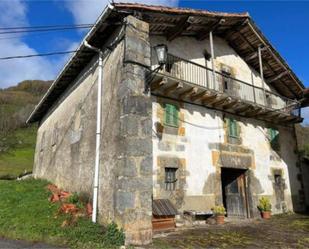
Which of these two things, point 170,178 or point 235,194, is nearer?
point 170,178

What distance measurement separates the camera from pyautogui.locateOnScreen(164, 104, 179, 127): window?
32.8 feet

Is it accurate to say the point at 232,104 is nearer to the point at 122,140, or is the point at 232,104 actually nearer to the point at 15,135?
the point at 122,140

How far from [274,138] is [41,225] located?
10.9 meters

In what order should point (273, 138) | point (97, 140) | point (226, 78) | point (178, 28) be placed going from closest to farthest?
point (97, 140) → point (178, 28) → point (226, 78) → point (273, 138)

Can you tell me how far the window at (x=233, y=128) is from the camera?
12.0m

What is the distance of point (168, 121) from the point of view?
9992mm

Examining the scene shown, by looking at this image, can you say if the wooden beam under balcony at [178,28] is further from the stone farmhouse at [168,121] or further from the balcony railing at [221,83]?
the balcony railing at [221,83]

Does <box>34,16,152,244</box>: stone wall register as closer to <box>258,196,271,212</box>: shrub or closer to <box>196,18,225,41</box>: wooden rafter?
<box>196,18,225,41</box>: wooden rafter

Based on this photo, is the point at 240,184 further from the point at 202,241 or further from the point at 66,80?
the point at 66,80

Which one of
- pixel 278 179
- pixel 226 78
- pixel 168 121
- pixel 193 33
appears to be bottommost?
pixel 278 179

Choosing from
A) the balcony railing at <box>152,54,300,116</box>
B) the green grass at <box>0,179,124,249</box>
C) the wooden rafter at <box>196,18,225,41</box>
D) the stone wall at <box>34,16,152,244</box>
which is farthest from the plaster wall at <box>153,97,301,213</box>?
the wooden rafter at <box>196,18,225,41</box>

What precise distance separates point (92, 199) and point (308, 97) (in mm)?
11883

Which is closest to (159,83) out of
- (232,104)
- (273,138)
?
(232,104)

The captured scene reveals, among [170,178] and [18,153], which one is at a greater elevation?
[18,153]
